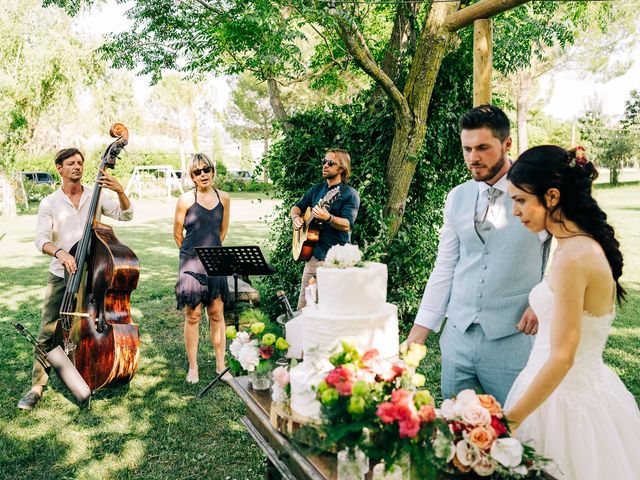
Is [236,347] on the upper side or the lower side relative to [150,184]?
lower

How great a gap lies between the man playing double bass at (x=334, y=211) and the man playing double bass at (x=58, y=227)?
194cm

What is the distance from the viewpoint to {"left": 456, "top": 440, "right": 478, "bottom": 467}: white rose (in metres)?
1.80

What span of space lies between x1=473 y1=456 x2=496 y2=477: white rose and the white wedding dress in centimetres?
47

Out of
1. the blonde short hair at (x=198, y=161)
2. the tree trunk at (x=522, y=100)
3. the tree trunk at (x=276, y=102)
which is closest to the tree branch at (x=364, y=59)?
the tree trunk at (x=276, y=102)

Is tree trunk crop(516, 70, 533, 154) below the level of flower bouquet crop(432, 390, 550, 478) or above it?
above

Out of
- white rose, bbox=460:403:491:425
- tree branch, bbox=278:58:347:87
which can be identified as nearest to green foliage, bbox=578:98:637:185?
tree branch, bbox=278:58:347:87

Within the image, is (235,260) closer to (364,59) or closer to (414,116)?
(364,59)

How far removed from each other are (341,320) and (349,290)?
0.14 metres

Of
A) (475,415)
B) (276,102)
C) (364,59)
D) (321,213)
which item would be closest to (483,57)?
(364,59)

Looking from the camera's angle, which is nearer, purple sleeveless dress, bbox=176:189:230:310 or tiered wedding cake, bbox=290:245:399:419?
tiered wedding cake, bbox=290:245:399:419

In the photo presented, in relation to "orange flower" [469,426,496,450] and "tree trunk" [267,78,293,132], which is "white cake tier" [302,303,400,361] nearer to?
"orange flower" [469,426,496,450]

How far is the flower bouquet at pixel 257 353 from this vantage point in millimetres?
2555

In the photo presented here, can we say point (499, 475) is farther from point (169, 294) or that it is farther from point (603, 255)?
point (169, 294)

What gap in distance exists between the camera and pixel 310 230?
5480 mm
